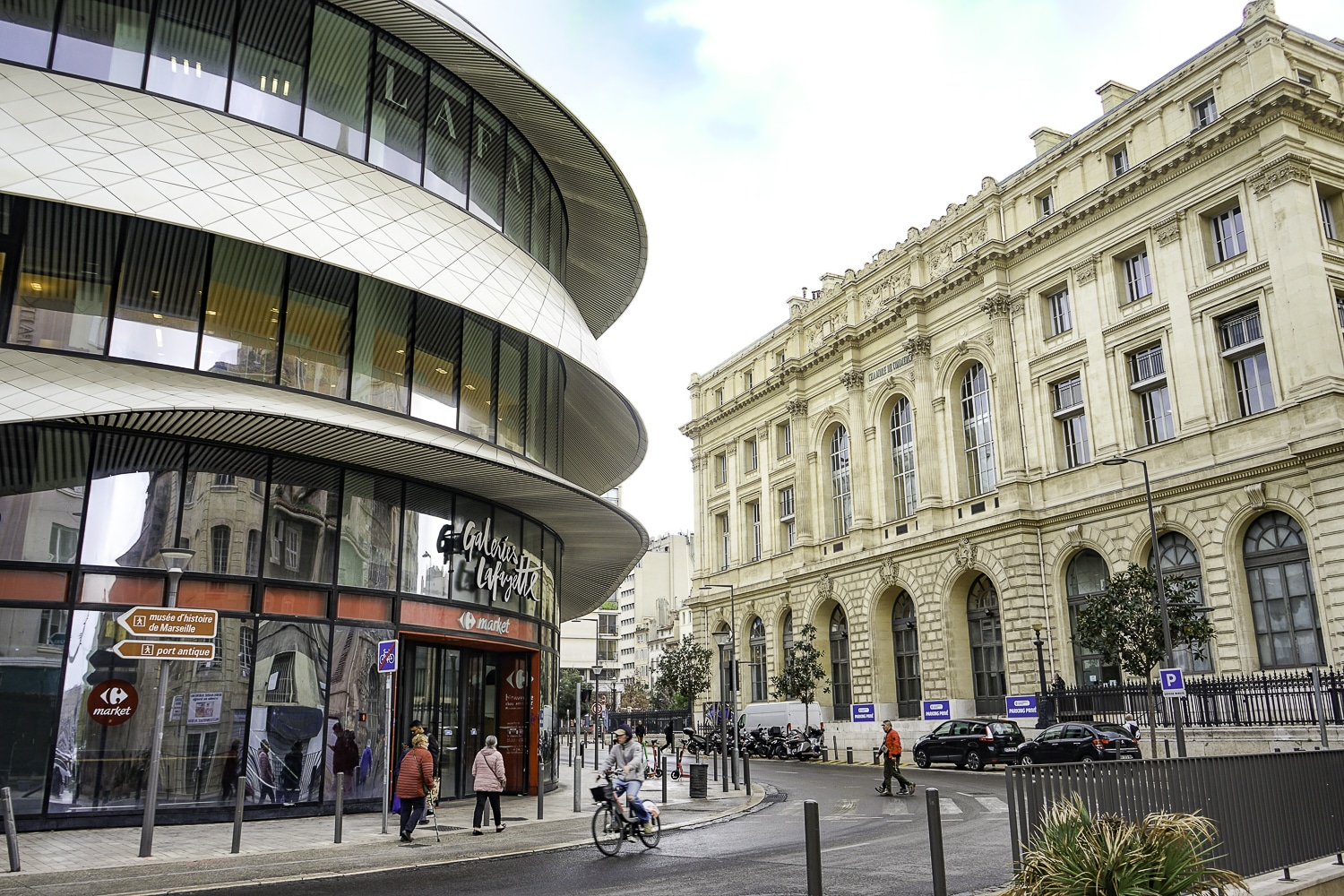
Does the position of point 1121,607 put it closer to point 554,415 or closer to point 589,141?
point 554,415

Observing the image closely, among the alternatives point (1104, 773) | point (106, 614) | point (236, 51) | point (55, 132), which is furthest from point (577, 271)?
point (1104, 773)

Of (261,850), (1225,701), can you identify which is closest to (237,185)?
(261,850)

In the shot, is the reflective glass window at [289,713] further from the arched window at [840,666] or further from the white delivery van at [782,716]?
the arched window at [840,666]

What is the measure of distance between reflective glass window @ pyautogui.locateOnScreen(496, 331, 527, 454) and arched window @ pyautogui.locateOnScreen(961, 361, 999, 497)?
1257 inches

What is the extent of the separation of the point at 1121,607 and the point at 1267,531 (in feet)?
22.9

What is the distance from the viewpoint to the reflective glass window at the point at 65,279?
17.4 metres

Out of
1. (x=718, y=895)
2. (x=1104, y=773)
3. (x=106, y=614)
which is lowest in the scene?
(x=718, y=895)

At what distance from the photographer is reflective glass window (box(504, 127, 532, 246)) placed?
81.9 ft

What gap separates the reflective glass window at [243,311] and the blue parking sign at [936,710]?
120 ft

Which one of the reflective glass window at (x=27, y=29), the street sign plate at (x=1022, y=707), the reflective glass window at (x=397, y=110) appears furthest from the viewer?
the street sign plate at (x=1022, y=707)

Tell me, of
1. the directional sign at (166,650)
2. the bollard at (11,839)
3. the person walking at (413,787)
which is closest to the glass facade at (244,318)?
the directional sign at (166,650)

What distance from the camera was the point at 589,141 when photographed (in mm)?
25703

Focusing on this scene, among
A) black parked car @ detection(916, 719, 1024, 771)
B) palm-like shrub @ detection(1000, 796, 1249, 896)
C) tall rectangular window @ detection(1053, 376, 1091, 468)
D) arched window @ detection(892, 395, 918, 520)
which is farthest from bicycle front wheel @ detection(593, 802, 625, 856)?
arched window @ detection(892, 395, 918, 520)

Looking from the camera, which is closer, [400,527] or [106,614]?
[106,614]
